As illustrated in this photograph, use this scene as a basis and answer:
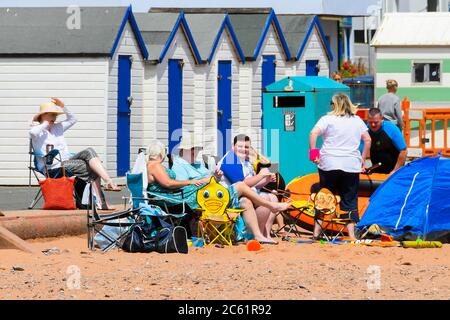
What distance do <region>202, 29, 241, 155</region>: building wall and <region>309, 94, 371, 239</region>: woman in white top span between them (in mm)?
12157

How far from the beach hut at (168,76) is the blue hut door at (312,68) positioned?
5283mm

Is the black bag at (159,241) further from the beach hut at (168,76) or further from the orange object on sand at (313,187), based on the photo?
the beach hut at (168,76)

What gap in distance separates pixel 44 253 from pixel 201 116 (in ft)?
48.7

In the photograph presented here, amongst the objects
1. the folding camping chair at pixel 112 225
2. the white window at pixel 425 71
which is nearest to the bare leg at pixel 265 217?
the folding camping chair at pixel 112 225

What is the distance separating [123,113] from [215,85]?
13.7 ft

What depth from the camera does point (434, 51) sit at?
3016cm

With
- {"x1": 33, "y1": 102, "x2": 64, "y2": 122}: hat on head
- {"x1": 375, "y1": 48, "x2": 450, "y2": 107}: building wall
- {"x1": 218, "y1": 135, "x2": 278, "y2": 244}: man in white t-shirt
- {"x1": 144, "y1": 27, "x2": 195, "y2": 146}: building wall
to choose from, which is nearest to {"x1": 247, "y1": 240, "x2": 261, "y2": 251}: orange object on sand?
{"x1": 218, "y1": 135, "x2": 278, "y2": 244}: man in white t-shirt

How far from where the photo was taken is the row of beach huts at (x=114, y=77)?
24.6m

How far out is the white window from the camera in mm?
30297

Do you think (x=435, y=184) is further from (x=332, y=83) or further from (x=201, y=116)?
(x=201, y=116)

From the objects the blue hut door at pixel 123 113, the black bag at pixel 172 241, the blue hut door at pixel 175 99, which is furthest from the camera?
the blue hut door at pixel 175 99

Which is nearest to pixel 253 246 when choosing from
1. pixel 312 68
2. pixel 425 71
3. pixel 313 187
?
pixel 313 187

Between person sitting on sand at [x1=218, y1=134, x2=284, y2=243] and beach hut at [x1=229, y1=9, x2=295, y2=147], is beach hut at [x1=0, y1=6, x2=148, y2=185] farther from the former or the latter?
person sitting on sand at [x1=218, y1=134, x2=284, y2=243]
